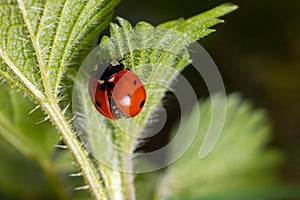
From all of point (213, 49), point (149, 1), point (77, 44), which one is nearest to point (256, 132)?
point (213, 49)

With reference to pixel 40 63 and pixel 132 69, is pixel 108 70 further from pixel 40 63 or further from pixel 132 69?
pixel 40 63

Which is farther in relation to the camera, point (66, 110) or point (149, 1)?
point (149, 1)

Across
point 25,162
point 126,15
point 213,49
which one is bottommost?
point 25,162

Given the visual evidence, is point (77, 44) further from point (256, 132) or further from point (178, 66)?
point (256, 132)

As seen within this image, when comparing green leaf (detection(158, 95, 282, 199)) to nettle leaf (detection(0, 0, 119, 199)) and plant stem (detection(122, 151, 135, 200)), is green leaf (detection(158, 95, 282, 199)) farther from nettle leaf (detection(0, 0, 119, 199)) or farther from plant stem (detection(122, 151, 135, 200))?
nettle leaf (detection(0, 0, 119, 199))

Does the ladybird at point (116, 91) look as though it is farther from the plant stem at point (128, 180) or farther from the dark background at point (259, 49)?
the dark background at point (259, 49)

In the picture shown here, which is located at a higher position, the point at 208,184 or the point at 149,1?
the point at 149,1
